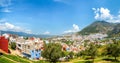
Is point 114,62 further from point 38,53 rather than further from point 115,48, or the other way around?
point 38,53

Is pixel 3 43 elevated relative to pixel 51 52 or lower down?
elevated

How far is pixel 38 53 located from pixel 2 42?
257ft

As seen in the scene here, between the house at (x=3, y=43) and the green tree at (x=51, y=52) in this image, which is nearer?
the green tree at (x=51, y=52)

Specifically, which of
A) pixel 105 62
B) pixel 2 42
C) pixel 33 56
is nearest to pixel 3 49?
pixel 2 42

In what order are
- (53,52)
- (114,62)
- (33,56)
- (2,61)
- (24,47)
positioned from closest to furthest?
(2,61), (53,52), (114,62), (33,56), (24,47)

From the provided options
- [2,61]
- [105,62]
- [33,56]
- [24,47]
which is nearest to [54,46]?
[2,61]

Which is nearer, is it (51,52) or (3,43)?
(51,52)

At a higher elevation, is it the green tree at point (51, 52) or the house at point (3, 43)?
the house at point (3, 43)

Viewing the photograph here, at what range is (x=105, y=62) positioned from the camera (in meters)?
101

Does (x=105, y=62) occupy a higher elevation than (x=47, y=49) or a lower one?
lower

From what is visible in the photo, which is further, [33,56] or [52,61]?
[33,56]

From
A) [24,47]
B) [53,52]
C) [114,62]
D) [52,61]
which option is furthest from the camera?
[24,47]

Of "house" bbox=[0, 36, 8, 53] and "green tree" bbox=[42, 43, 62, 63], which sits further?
"house" bbox=[0, 36, 8, 53]

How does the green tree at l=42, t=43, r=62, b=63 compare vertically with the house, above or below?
below
